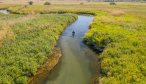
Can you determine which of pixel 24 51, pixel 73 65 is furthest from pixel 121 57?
pixel 24 51

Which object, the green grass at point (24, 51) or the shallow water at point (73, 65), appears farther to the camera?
the shallow water at point (73, 65)

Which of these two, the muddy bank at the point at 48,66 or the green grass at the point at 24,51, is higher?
the green grass at the point at 24,51

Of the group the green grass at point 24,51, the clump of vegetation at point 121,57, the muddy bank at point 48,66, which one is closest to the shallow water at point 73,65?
the muddy bank at point 48,66

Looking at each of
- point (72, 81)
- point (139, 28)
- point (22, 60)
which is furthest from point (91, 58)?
point (139, 28)

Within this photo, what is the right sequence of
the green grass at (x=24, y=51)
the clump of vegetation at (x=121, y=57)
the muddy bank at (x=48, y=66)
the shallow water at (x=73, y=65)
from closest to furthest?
the clump of vegetation at (x=121, y=57) → the green grass at (x=24, y=51) → the muddy bank at (x=48, y=66) → the shallow water at (x=73, y=65)

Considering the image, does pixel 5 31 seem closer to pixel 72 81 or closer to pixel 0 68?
pixel 0 68

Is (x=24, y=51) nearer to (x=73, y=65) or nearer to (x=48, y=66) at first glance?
(x=48, y=66)

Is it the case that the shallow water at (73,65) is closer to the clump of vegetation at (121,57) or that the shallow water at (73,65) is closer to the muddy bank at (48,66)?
the muddy bank at (48,66)

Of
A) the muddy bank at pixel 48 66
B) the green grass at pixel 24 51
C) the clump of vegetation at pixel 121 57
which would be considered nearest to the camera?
the clump of vegetation at pixel 121 57
